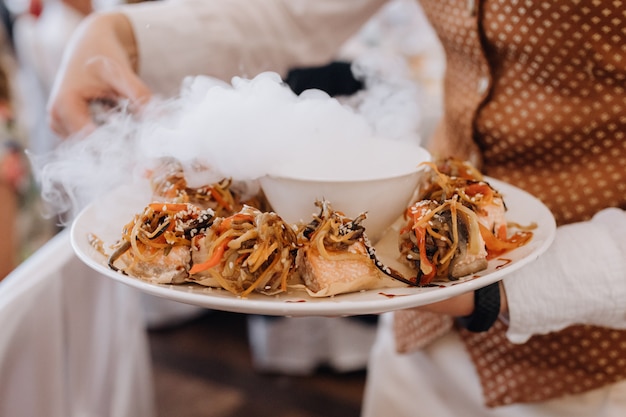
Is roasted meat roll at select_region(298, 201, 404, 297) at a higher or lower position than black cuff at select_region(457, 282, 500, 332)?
higher

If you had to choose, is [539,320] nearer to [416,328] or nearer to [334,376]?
[416,328]

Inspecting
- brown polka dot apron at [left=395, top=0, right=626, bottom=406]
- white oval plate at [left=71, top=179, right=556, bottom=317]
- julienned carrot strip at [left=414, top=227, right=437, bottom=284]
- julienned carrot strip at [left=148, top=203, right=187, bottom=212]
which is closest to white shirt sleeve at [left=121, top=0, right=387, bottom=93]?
brown polka dot apron at [left=395, top=0, right=626, bottom=406]

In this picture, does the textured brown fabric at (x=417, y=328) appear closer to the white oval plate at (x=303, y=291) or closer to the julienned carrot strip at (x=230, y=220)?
the white oval plate at (x=303, y=291)

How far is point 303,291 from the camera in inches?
29.2

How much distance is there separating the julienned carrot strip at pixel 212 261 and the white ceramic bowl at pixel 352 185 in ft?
0.47

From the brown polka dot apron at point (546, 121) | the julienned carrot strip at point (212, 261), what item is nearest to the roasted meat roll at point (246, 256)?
the julienned carrot strip at point (212, 261)

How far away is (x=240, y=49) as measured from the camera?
51.2 inches

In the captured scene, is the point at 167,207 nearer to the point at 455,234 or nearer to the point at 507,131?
the point at 455,234

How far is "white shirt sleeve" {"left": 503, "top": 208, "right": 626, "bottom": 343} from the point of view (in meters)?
0.87

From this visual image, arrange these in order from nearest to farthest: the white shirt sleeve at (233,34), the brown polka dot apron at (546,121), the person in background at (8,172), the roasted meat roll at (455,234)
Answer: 1. the roasted meat roll at (455,234)
2. the brown polka dot apron at (546,121)
3. the white shirt sleeve at (233,34)
4. the person in background at (8,172)

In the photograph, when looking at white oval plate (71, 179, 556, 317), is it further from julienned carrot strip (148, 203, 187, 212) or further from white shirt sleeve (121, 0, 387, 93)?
white shirt sleeve (121, 0, 387, 93)

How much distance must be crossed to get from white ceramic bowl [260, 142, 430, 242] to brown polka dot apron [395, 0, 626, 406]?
0.26 metres

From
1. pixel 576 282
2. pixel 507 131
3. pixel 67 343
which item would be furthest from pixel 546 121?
pixel 67 343

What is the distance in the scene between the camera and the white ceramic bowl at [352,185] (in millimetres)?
801
